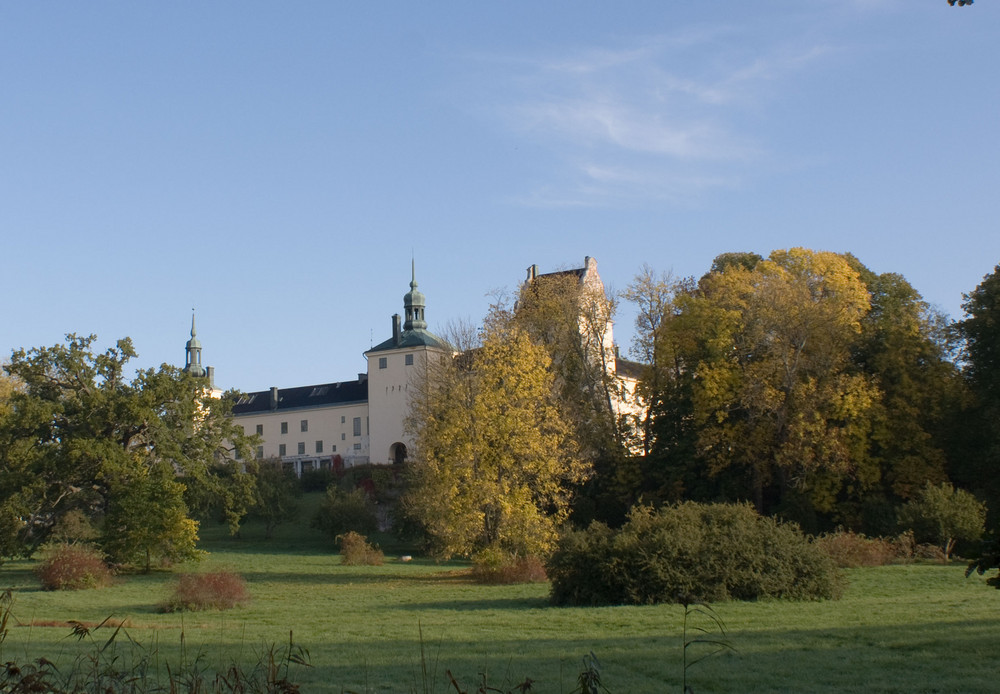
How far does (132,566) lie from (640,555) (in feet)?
78.7

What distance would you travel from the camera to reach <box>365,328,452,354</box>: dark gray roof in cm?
8503

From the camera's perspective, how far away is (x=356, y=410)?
303 feet

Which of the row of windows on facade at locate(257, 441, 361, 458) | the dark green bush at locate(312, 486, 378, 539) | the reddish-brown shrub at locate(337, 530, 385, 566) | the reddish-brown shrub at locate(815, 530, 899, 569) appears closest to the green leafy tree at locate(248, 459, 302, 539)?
the dark green bush at locate(312, 486, 378, 539)

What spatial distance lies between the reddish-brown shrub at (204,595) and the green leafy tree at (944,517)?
74.0ft

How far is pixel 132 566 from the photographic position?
38.7m

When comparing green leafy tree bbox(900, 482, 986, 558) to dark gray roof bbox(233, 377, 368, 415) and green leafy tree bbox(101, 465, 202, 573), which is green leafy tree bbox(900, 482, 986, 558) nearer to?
green leafy tree bbox(101, 465, 202, 573)

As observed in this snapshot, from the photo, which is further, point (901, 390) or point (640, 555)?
point (901, 390)

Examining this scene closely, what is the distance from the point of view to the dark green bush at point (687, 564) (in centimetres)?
2144

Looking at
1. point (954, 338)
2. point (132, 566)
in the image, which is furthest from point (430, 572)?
point (954, 338)

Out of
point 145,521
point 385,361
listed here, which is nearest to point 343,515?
point 145,521

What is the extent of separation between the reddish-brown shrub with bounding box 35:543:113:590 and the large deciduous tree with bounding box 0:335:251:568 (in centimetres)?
444

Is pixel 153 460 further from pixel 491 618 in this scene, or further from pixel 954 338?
pixel 954 338

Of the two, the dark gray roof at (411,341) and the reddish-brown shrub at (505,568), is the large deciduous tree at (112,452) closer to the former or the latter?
the reddish-brown shrub at (505,568)

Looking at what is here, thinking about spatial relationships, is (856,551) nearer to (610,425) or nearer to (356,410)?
(610,425)
